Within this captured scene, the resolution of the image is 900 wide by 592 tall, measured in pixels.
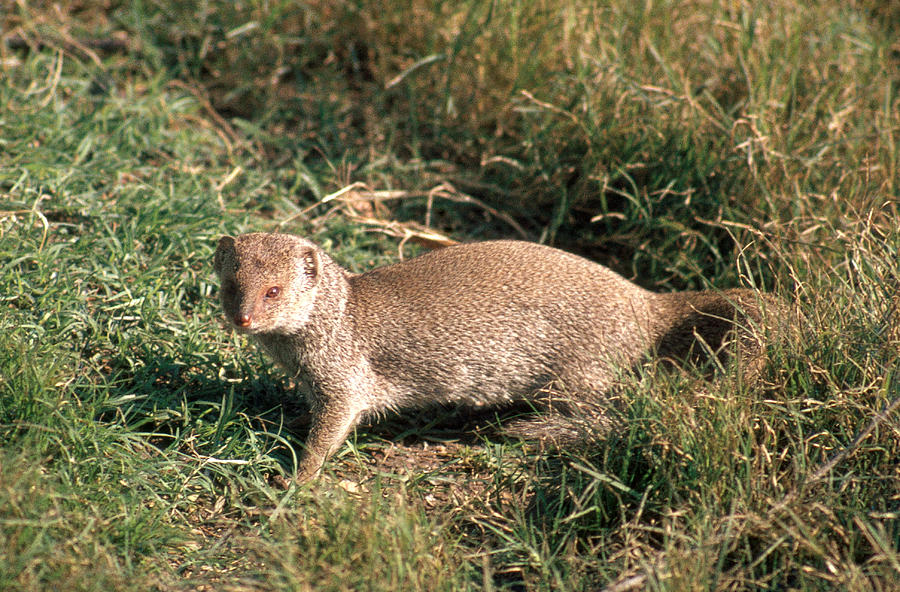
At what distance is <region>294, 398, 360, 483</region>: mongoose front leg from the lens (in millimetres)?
3972

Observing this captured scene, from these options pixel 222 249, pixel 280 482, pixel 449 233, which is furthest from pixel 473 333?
pixel 449 233

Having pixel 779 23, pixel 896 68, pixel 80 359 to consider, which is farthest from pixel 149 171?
pixel 896 68

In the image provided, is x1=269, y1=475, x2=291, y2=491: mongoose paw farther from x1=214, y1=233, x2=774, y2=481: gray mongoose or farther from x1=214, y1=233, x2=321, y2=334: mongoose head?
x1=214, y1=233, x2=321, y2=334: mongoose head

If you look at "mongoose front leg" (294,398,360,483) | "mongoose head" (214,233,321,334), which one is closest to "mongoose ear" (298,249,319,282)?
"mongoose head" (214,233,321,334)

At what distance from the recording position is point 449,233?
18.9 feet

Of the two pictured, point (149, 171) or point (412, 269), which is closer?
point (412, 269)

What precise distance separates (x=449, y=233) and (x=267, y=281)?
81.7 inches

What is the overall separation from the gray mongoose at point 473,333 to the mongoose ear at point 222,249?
1cm

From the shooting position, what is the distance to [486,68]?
Answer: 5867 millimetres

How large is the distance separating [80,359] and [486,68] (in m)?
3.24

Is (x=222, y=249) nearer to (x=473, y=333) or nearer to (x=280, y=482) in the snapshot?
(x=280, y=482)

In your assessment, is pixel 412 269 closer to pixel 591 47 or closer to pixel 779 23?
pixel 591 47

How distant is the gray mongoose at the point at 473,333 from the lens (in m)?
4.15

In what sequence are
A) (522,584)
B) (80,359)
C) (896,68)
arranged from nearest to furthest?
(522,584) → (80,359) → (896,68)
